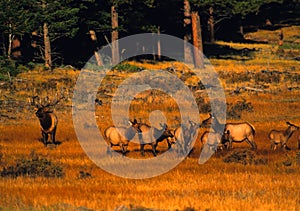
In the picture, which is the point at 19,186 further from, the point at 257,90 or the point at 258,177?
the point at 257,90

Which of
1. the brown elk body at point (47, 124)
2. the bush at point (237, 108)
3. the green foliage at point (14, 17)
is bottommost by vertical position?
the brown elk body at point (47, 124)

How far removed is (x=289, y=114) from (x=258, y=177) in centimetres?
1656

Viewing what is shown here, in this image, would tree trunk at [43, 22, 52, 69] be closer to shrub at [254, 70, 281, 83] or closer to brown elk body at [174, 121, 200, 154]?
shrub at [254, 70, 281, 83]

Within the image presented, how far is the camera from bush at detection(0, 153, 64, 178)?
58.9 ft

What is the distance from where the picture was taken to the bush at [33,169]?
17938 millimetres

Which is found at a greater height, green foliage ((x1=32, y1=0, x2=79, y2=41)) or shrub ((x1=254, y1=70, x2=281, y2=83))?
green foliage ((x1=32, y1=0, x2=79, y2=41))

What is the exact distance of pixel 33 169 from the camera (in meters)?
18.4

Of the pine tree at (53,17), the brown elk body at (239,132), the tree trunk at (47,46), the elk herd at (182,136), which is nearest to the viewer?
the elk herd at (182,136)

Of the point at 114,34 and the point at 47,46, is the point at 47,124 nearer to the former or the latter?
the point at 47,46

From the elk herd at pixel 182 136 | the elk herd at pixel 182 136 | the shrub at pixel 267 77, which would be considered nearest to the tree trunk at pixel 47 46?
the shrub at pixel 267 77

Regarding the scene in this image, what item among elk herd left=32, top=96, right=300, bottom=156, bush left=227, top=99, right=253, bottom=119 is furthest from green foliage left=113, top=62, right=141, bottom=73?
elk herd left=32, top=96, right=300, bottom=156

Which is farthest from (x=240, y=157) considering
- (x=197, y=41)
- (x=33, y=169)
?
(x=197, y=41)

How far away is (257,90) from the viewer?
42.5 metres

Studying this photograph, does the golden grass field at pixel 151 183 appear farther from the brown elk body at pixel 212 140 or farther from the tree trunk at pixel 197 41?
the tree trunk at pixel 197 41
